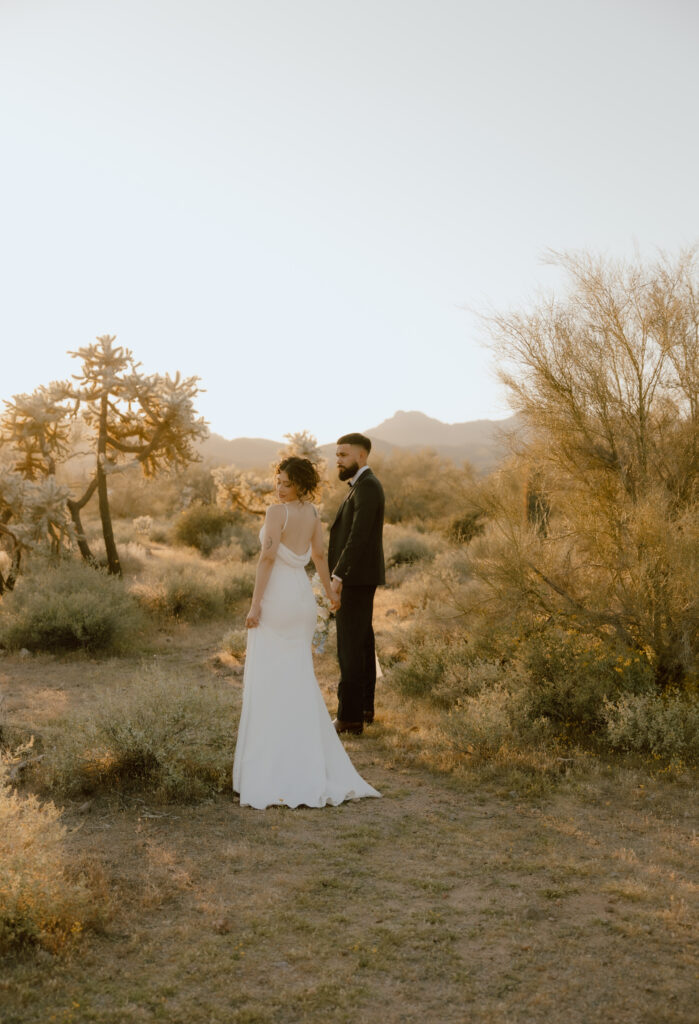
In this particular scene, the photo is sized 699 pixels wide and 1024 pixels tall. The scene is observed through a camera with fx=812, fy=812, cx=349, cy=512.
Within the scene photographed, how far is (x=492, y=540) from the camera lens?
7.18m

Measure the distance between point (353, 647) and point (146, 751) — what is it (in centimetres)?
196

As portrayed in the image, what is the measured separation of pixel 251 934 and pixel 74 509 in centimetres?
793

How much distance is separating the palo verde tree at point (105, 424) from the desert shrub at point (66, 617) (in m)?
1.13

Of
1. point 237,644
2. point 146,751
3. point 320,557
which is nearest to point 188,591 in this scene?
point 237,644

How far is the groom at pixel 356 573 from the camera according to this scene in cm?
625

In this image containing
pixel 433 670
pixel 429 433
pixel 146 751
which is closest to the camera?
pixel 146 751

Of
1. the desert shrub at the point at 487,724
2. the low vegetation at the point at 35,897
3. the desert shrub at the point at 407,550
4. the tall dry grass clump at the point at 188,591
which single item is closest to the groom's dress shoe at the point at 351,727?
the desert shrub at the point at 487,724

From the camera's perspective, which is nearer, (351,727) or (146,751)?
(146,751)

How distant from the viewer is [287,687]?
5059 millimetres

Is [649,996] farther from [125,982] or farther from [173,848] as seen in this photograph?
[173,848]

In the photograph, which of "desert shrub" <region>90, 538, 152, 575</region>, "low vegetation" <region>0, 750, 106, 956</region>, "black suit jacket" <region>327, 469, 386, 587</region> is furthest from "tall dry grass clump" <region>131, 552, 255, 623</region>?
"low vegetation" <region>0, 750, 106, 956</region>

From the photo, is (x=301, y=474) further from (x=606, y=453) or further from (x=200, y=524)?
(x=200, y=524)

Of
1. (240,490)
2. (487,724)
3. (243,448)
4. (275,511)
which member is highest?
(243,448)

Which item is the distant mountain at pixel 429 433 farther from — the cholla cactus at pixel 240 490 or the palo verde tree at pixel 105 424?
the palo verde tree at pixel 105 424
